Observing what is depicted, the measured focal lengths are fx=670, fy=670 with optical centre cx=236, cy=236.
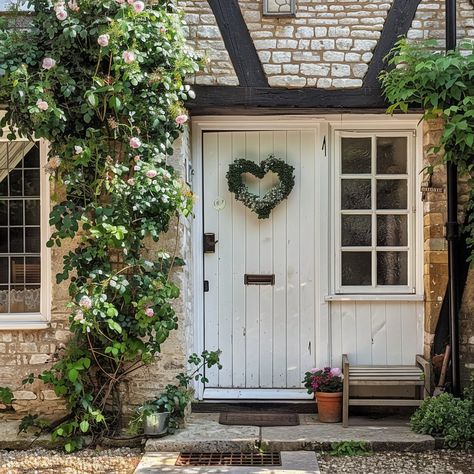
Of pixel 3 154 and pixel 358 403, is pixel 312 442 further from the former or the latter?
pixel 3 154

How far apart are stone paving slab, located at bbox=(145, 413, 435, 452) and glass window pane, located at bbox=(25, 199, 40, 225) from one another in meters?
1.98

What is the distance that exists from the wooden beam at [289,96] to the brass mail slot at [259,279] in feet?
4.73

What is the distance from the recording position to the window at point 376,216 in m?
5.67

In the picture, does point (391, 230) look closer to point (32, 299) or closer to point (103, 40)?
point (103, 40)

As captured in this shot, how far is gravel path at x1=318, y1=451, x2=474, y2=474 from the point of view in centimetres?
442

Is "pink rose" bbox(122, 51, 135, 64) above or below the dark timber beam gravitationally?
above

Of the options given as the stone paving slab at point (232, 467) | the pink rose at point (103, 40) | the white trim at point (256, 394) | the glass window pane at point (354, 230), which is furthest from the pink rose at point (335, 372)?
the pink rose at point (103, 40)

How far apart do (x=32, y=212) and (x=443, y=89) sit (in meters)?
3.33

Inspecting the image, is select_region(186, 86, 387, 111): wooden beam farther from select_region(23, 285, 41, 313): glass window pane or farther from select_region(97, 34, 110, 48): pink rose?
select_region(23, 285, 41, 313): glass window pane

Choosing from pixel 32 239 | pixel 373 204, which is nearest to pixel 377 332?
pixel 373 204

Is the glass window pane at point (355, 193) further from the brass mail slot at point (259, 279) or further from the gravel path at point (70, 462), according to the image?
the gravel path at point (70, 462)

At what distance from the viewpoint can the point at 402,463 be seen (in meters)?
4.55

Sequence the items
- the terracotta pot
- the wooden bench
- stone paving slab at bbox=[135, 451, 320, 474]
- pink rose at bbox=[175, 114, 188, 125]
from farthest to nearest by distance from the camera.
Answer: the terracotta pot, the wooden bench, pink rose at bbox=[175, 114, 188, 125], stone paving slab at bbox=[135, 451, 320, 474]

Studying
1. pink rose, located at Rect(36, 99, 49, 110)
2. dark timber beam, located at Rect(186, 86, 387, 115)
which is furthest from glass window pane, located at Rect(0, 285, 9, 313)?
dark timber beam, located at Rect(186, 86, 387, 115)
